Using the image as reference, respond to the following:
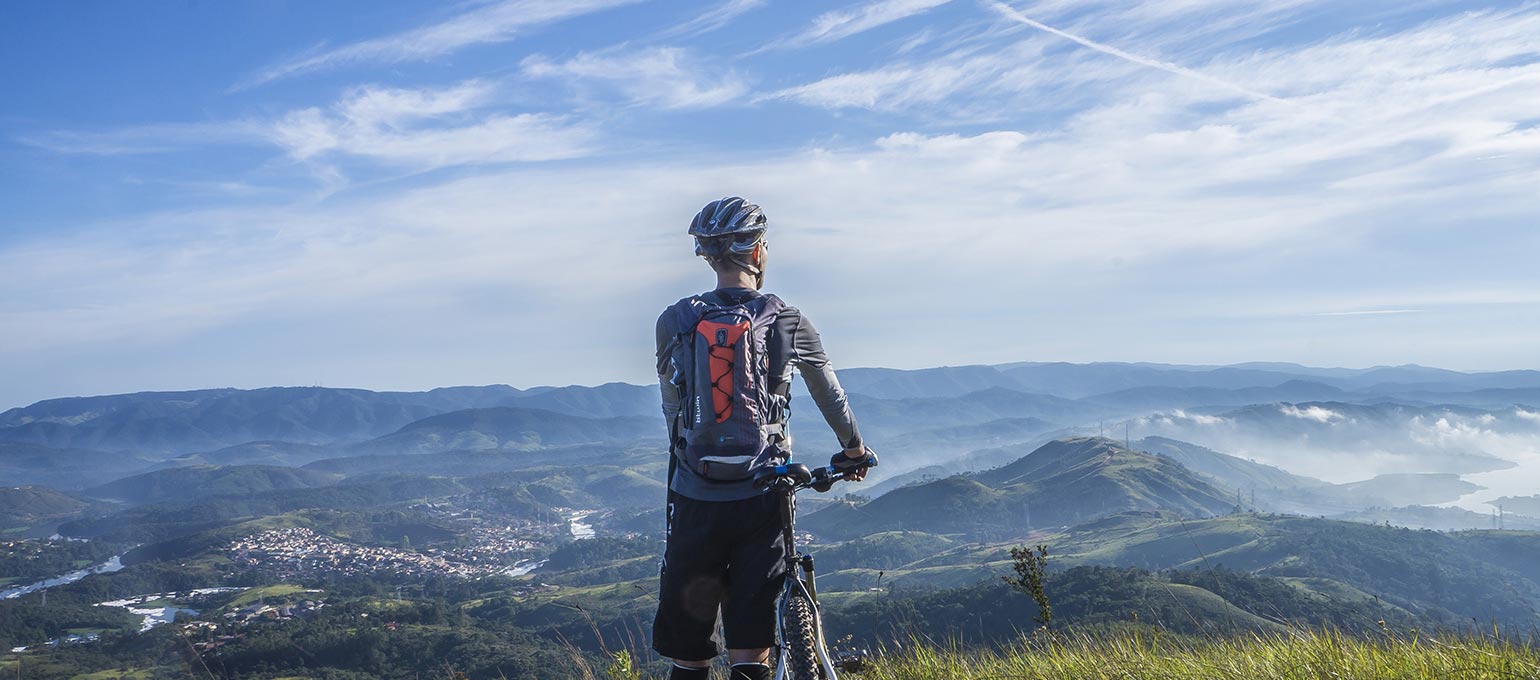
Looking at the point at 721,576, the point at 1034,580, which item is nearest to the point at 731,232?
the point at 721,576

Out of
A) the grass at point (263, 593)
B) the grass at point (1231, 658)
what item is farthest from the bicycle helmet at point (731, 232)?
the grass at point (263, 593)

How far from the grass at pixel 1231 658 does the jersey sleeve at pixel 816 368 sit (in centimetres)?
195

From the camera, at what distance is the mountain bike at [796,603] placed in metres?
4.57

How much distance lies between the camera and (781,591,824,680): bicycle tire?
15.0ft

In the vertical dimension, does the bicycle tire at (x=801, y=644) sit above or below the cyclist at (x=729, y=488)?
below

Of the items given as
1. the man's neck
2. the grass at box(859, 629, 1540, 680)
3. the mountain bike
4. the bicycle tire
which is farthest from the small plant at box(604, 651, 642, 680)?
the man's neck

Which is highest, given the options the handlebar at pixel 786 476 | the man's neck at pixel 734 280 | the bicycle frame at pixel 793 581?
the man's neck at pixel 734 280

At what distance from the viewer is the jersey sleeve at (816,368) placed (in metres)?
4.90

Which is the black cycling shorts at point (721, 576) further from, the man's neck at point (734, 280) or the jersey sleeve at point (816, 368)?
the man's neck at point (734, 280)

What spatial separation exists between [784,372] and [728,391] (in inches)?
12.2

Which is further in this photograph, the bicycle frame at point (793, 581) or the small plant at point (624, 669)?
the small plant at point (624, 669)

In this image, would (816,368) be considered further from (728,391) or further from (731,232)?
(731,232)

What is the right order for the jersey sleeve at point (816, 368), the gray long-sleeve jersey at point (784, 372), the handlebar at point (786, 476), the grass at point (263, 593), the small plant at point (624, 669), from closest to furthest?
the handlebar at point (786, 476), the gray long-sleeve jersey at point (784, 372), the jersey sleeve at point (816, 368), the small plant at point (624, 669), the grass at point (263, 593)

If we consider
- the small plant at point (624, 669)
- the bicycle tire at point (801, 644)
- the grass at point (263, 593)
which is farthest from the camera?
the grass at point (263, 593)
